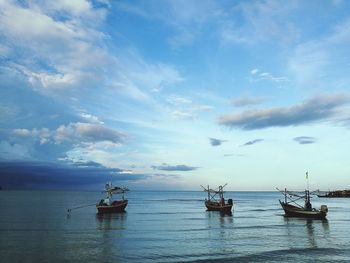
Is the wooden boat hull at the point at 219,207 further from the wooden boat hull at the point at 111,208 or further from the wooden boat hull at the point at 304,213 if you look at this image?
the wooden boat hull at the point at 111,208

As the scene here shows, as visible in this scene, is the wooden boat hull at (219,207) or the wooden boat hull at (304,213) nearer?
the wooden boat hull at (304,213)

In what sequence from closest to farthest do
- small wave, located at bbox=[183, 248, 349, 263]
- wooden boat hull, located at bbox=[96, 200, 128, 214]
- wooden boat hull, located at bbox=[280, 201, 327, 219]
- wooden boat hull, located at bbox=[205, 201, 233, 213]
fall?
small wave, located at bbox=[183, 248, 349, 263] < wooden boat hull, located at bbox=[280, 201, 327, 219] < wooden boat hull, located at bbox=[96, 200, 128, 214] < wooden boat hull, located at bbox=[205, 201, 233, 213]

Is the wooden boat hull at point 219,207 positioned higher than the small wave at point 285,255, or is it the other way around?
the wooden boat hull at point 219,207

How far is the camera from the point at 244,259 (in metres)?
31.7

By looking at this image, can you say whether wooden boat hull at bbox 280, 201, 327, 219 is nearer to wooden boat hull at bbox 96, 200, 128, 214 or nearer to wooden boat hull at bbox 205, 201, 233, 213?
wooden boat hull at bbox 205, 201, 233, 213

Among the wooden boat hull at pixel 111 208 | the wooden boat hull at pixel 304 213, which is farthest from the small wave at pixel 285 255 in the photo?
the wooden boat hull at pixel 111 208

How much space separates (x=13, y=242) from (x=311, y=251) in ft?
98.3

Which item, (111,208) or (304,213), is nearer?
(304,213)

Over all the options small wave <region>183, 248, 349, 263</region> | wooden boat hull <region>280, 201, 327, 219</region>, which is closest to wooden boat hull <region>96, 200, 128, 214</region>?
wooden boat hull <region>280, 201, 327, 219</region>

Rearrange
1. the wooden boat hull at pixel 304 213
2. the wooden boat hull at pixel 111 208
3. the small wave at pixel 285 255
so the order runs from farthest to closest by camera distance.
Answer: the wooden boat hull at pixel 111 208
the wooden boat hull at pixel 304 213
the small wave at pixel 285 255

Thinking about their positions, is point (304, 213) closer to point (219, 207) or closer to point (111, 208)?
point (219, 207)

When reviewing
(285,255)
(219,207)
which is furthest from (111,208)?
(285,255)

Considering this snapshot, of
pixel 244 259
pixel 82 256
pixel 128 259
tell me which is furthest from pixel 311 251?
pixel 82 256

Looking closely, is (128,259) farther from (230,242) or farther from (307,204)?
(307,204)
